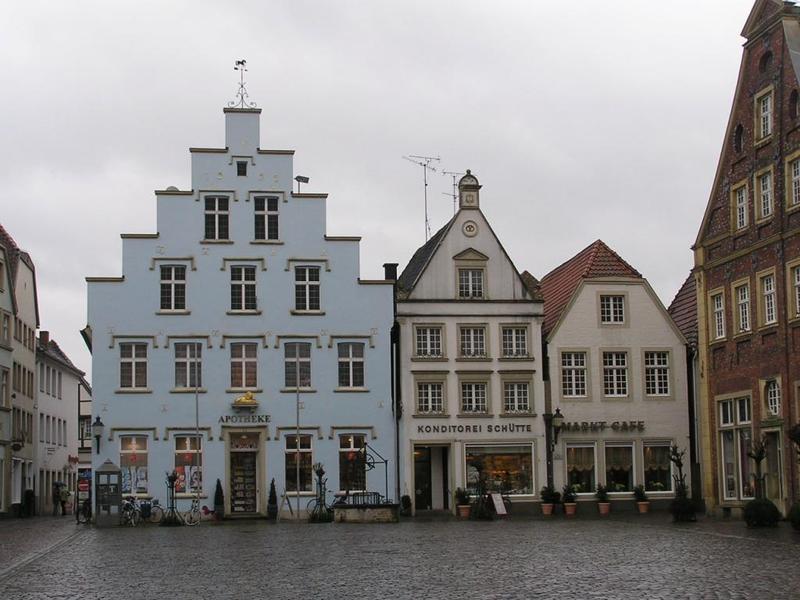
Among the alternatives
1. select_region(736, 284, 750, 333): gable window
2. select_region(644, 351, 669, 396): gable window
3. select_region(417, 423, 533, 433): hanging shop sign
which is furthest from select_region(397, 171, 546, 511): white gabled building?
select_region(736, 284, 750, 333): gable window

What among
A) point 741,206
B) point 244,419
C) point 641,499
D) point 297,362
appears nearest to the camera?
point 741,206

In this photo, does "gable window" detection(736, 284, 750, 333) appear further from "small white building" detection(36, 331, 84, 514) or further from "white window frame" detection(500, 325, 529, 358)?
"small white building" detection(36, 331, 84, 514)

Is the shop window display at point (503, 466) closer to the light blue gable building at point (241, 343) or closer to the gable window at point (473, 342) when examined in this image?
the light blue gable building at point (241, 343)

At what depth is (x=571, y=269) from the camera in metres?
53.9

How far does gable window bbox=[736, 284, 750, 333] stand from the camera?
4109cm

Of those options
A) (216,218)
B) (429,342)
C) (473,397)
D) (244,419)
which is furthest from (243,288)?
(473,397)

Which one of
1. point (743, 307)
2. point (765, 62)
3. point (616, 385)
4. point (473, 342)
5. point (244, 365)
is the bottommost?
point (616, 385)

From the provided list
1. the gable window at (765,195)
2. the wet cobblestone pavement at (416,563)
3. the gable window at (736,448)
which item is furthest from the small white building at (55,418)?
the gable window at (765,195)

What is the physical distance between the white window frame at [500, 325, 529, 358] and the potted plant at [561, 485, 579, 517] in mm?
5326

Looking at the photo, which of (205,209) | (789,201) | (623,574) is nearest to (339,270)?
(205,209)

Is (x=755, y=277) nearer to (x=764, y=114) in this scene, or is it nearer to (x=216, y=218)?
(x=764, y=114)

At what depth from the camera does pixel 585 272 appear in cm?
5109

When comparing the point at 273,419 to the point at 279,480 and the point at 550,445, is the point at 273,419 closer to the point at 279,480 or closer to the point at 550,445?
the point at 279,480

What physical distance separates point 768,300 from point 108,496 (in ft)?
73.6
